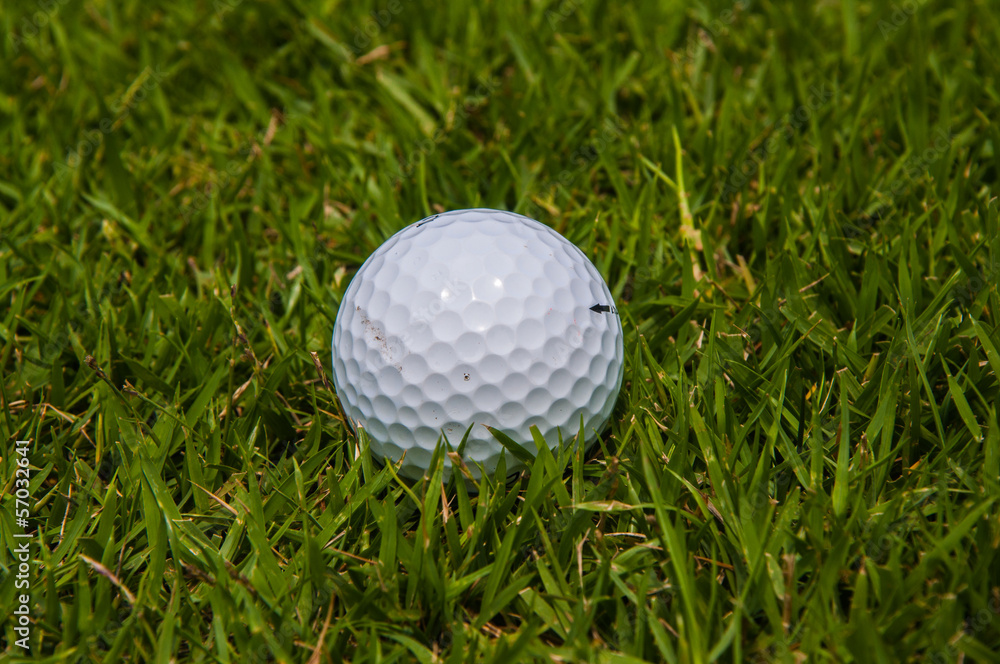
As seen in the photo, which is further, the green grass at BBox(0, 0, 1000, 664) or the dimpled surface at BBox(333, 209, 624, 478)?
the dimpled surface at BBox(333, 209, 624, 478)

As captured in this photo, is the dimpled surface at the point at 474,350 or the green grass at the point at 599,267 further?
the dimpled surface at the point at 474,350

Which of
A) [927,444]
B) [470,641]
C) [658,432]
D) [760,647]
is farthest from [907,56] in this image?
[470,641]

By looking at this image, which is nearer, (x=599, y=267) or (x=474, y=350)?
(x=474, y=350)

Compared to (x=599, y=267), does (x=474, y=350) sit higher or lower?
higher
